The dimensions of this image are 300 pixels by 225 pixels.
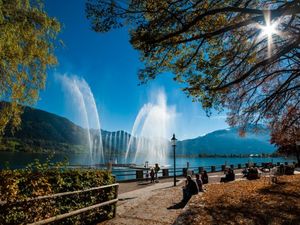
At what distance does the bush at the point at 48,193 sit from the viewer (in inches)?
251

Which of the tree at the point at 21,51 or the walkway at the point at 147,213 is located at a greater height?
the tree at the point at 21,51

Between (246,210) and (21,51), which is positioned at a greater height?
(21,51)

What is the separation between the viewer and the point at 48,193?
762cm

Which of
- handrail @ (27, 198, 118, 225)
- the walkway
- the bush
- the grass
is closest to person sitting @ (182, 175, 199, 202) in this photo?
the walkway

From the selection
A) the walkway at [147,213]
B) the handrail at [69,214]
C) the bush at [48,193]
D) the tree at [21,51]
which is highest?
the tree at [21,51]

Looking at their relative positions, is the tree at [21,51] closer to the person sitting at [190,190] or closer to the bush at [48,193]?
the bush at [48,193]

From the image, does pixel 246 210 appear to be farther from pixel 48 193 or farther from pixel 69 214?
pixel 48 193

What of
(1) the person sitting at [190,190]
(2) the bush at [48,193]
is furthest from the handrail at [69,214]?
(1) the person sitting at [190,190]

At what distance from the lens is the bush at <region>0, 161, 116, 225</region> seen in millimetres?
6387

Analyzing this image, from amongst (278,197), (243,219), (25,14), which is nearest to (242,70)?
Answer: (278,197)

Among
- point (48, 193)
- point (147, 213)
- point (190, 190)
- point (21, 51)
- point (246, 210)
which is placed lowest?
point (147, 213)

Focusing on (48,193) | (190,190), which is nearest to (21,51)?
(48,193)

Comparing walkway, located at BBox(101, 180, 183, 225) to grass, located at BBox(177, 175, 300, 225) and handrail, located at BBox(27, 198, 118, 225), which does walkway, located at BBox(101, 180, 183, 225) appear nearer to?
handrail, located at BBox(27, 198, 118, 225)

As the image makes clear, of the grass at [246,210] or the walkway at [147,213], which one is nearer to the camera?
the grass at [246,210]
